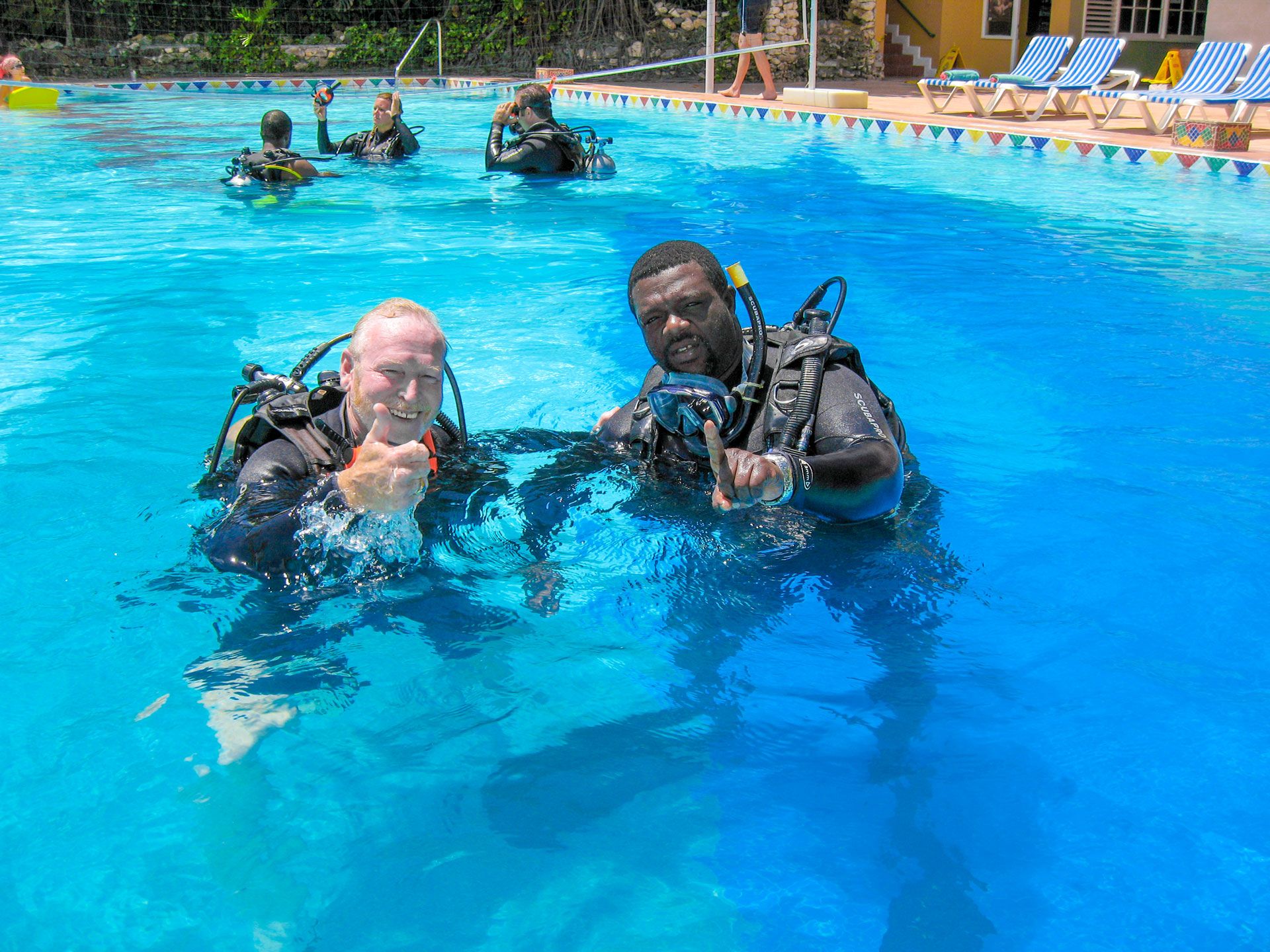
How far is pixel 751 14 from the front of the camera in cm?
1892

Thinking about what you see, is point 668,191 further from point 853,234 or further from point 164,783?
point 164,783

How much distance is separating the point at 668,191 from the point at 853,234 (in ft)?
8.77

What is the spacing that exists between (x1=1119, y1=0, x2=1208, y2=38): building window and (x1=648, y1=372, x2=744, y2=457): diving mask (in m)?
18.2

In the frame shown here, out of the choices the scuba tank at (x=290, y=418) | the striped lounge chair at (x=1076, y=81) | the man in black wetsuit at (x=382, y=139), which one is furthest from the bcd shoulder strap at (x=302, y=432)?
the striped lounge chair at (x=1076, y=81)

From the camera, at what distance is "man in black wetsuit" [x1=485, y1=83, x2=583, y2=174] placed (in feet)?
39.3

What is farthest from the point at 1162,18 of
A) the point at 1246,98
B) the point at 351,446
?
the point at 351,446

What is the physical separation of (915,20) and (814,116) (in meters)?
7.83

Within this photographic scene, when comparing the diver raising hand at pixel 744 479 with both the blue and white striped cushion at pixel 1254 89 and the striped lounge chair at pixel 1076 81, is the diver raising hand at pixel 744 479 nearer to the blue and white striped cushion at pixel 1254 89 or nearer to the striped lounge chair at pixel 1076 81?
the blue and white striped cushion at pixel 1254 89

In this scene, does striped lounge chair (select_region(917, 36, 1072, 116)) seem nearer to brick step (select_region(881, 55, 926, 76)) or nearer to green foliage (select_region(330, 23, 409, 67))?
brick step (select_region(881, 55, 926, 76))

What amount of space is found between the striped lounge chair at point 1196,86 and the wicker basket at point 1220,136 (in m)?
0.81

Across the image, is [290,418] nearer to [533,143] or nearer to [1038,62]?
[533,143]

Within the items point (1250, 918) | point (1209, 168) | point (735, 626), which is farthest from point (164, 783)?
point (1209, 168)

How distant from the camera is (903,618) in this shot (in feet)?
11.5

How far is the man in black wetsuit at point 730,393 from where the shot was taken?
302 centimetres
